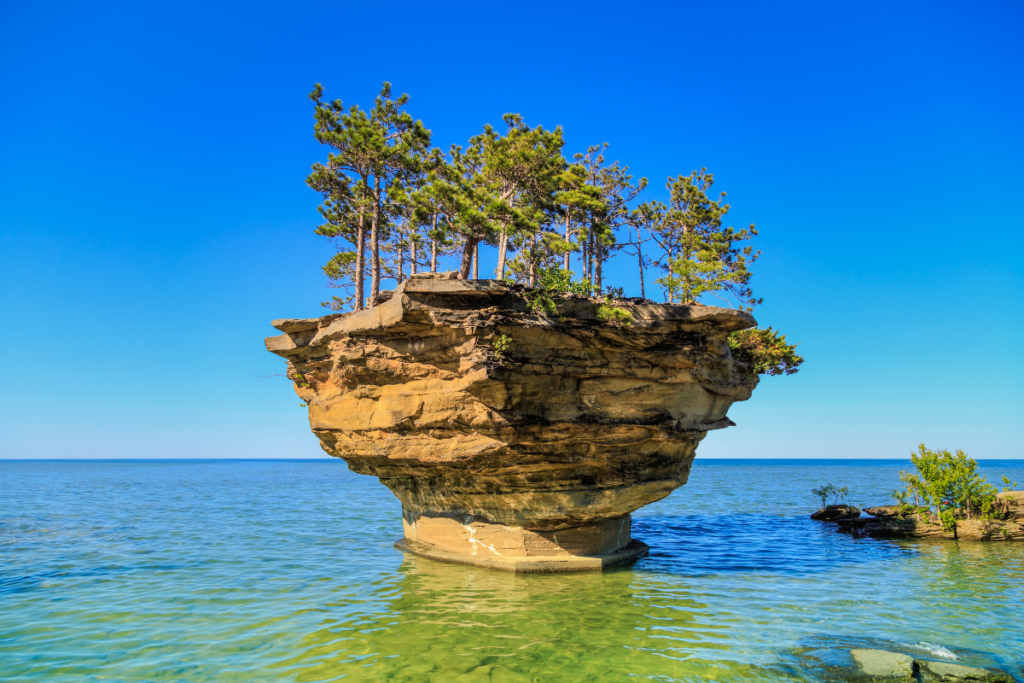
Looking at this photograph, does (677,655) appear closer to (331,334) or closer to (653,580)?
(653,580)

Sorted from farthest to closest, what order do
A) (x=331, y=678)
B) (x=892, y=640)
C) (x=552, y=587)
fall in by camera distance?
(x=552, y=587) < (x=892, y=640) < (x=331, y=678)

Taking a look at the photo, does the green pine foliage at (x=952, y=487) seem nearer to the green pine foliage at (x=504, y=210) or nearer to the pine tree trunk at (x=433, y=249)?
the green pine foliage at (x=504, y=210)

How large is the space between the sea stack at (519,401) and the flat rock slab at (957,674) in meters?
7.71

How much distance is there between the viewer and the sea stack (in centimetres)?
1404

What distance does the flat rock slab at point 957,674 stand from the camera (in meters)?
9.38

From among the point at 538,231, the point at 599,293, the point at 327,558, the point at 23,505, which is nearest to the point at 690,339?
the point at 599,293

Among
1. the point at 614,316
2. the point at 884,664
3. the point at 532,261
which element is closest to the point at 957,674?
the point at 884,664

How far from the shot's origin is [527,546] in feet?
58.2

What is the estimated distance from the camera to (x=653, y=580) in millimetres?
16641

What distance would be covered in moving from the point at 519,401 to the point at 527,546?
5.83m

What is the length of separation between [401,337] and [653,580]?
33.7 feet

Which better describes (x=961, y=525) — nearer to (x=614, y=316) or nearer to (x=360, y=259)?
(x=614, y=316)

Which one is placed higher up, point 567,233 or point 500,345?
point 567,233

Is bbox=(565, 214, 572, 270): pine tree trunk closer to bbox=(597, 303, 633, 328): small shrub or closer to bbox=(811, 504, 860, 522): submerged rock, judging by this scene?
bbox=(597, 303, 633, 328): small shrub
